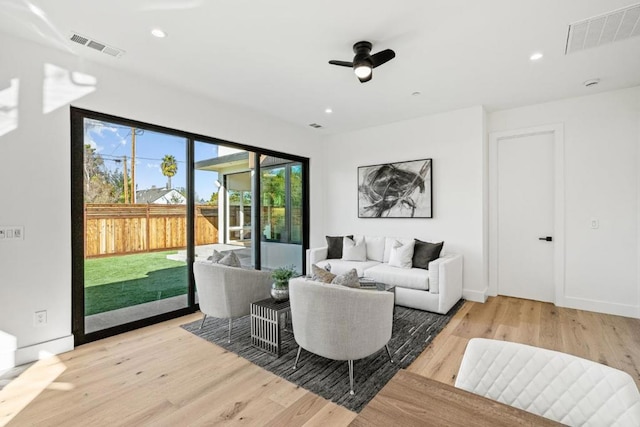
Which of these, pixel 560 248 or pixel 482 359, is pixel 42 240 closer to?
pixel 482 359

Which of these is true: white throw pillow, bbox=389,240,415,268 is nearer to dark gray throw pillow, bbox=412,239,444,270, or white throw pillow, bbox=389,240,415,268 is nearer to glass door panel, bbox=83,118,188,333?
dark gray throw pillow, bbox=412,239,444,270

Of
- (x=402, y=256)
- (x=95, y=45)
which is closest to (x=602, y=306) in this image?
(x=402, y=256)

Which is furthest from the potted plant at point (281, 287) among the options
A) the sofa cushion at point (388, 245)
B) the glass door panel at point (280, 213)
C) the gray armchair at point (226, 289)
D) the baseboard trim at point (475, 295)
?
the baseboard trim at point (475, 295)

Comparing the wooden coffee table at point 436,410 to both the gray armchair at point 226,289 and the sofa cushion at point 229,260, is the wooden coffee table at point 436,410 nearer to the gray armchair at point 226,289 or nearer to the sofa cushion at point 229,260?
the gray armchair at point 226,289

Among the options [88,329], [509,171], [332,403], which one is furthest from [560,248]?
[88,329]

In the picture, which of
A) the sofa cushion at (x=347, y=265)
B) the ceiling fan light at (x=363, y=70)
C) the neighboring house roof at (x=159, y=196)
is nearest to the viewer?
the ceiling fan light at (x=363, y=70)

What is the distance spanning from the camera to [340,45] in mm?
2779

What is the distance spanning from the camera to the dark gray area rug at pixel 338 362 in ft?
7.41

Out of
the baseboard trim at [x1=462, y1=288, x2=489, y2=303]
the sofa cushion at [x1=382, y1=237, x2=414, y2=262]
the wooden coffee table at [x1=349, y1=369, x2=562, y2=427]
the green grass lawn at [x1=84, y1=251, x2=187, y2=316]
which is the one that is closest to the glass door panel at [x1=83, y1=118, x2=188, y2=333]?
the green grass lawn at [x1=84, y1=251, x2=187, y2=316]

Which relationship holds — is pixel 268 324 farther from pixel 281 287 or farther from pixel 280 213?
pixel 280 213

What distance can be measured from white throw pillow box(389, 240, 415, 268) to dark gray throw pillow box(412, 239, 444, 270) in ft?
0.25

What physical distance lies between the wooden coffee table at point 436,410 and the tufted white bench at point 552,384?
0.21 m

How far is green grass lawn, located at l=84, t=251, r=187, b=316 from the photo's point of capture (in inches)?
126

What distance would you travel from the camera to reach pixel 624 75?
132 inches
